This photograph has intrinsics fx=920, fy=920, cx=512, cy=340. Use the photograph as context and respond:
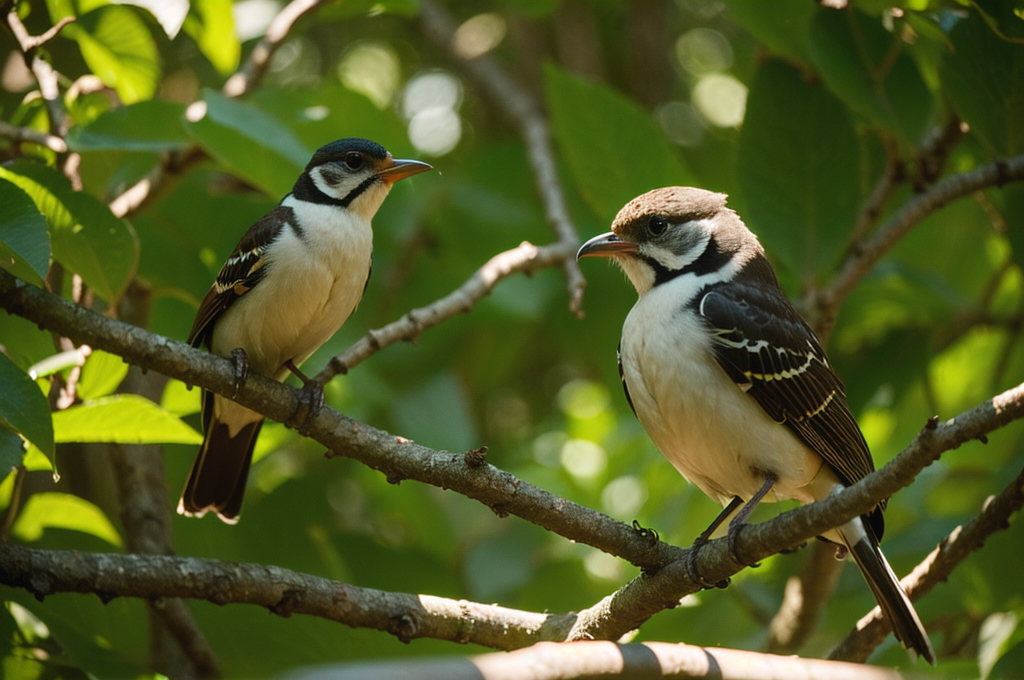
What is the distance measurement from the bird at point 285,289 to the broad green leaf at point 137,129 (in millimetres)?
602

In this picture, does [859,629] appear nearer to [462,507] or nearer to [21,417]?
[462,507]

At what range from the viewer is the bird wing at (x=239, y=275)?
14.6 ft

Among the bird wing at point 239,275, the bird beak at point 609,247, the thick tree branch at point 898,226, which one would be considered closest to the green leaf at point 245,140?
the bird wing at point 239,275

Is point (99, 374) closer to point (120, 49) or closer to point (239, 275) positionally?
point (239, 275)

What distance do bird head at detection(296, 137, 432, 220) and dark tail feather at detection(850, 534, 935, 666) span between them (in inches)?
114

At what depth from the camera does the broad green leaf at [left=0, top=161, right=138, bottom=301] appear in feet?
12.6

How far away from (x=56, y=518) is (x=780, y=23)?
465 cm

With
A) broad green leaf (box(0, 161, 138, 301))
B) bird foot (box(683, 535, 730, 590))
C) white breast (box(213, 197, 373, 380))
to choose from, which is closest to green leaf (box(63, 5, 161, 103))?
broad green leaf (box(0, 161, 138, 301))

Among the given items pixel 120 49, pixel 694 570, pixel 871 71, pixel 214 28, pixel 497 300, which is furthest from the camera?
pixel 497 300

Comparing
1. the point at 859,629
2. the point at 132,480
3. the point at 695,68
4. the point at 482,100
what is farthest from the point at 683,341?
the point at 695,68

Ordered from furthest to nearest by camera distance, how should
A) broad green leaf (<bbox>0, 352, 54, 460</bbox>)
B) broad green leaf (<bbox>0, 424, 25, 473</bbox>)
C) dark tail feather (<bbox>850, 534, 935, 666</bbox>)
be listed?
1. dark tail feather (<bbox>850, 534, 935, 666</bbox>)
2. broad green leaf (<bbox>0, 424, 25, 473</bbox>)
3. broad green leaf (<bbox>0, 352, 54, 460</bbox>)

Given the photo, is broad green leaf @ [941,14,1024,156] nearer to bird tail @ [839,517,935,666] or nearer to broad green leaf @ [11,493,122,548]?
bird tail @ [839,517,935,666]

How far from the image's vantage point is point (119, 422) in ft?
11.9

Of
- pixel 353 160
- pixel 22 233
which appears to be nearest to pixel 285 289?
pixel 353 160
